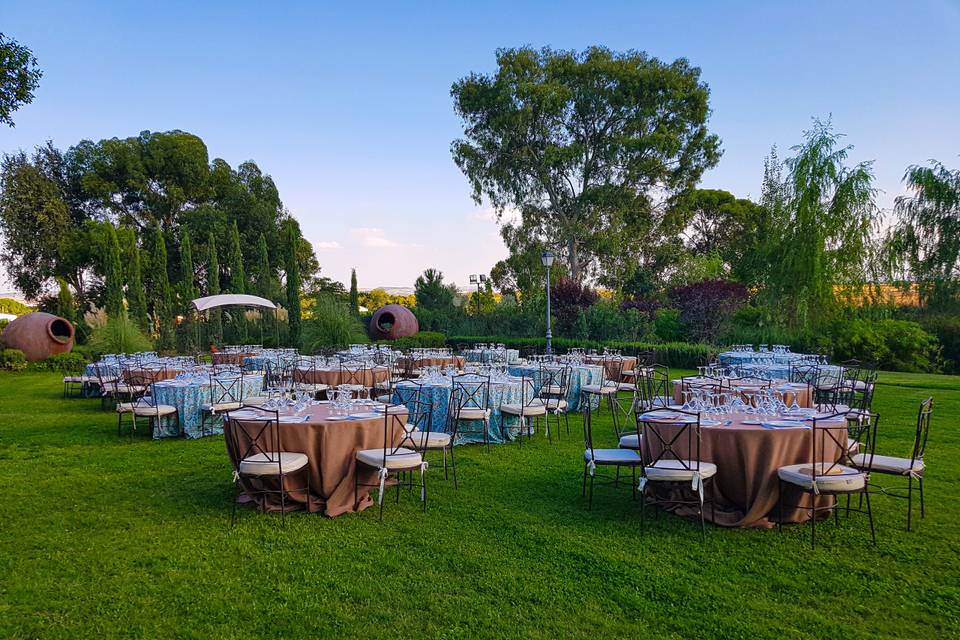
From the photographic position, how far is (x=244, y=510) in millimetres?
4898

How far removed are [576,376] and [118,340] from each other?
43.1ft

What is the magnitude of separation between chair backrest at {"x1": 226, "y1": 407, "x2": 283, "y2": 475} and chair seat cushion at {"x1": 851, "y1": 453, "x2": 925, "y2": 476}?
4.50 metres

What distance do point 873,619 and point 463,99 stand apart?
91.1 ft

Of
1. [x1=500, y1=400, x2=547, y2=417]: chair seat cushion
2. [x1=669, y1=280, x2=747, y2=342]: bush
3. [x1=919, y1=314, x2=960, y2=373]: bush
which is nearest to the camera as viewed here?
[x1=500, y1=400, x2=547, y2=417]: chair seat cushion

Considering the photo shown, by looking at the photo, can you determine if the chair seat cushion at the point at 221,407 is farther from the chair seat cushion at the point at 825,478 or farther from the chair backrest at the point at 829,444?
the chair backrest at the point at 829,444

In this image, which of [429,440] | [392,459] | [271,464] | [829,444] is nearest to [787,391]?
[829,444]

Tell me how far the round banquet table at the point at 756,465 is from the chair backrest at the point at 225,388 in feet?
21.1

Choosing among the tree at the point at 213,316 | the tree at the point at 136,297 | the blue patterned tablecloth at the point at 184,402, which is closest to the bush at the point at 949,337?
the blue patterned tablecloth at the point at 184,402

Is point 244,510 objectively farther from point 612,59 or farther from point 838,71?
point 612,59

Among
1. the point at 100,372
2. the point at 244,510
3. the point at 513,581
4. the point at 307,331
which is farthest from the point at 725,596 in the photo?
the point at 307,331

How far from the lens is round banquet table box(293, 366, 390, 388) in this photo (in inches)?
401

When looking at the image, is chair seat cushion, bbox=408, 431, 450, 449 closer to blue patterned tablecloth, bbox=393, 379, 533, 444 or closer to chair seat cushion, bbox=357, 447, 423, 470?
chair seat cushion, bbox=357, 447, 423, 470

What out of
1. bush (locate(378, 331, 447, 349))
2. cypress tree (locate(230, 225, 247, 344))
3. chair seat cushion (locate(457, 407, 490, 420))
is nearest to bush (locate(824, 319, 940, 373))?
bush (locate(378, 331, 447, 349))

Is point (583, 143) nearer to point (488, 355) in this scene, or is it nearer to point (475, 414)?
point (488, 355)
